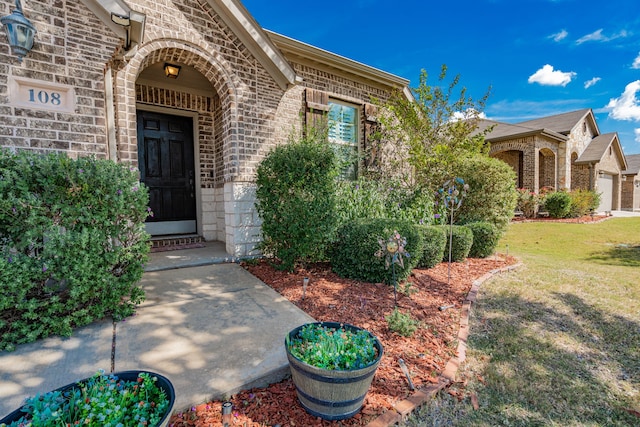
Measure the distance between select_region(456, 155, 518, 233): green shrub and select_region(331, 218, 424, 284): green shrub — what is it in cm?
337

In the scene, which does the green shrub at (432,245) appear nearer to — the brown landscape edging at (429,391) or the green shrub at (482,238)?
the green shrub at (482,238)

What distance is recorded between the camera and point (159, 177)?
231 inches

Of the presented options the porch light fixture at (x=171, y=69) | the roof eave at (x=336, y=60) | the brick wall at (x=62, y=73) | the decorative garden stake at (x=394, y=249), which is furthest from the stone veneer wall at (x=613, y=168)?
the brick wall at (x=62, y=73)

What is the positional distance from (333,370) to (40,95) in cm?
406

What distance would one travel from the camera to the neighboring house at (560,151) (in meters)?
16.5

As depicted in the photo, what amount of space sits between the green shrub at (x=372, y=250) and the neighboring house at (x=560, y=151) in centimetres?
1552

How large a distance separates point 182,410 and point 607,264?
27.8 feet

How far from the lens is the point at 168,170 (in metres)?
6.00

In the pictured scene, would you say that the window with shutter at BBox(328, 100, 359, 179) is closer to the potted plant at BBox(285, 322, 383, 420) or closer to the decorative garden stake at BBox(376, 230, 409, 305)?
the decorative garden stake at BBox(376, 230, 409, 305)

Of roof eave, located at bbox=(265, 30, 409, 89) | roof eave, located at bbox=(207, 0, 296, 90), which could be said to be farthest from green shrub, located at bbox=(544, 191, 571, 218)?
roof eave, located at bbox=(207, 0, 296, 90)

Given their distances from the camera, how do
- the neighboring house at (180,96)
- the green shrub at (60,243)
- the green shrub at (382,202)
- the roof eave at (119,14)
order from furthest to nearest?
1. the green shrub at (382,202)
2. the roof eave at (119,14)
3. the neighboring house at (180,96)
4. the green shrub at (60,243)

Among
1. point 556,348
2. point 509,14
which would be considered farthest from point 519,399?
point 509,14

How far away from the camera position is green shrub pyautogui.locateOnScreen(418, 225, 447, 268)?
4.78m

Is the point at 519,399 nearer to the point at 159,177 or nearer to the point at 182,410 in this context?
the point at 182,410
